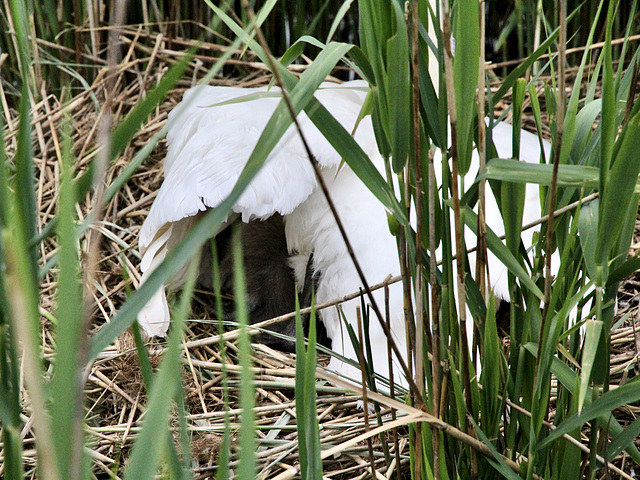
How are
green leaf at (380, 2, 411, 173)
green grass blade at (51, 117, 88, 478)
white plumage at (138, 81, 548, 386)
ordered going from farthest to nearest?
white plumage at (138, 81, 548, 386) < green leaf at (380, 2, 411, 173) < green grass blade at (51, 117, 88, 478)

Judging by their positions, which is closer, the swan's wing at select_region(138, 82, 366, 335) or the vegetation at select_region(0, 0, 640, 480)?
the vegetation at select_region(0, 0, 640, 480)

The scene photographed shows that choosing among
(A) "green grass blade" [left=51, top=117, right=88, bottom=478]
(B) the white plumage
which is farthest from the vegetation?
(B) the white plumage

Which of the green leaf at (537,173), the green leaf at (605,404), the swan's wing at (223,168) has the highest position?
the green leaf at (537,173)

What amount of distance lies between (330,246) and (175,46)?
1.36m

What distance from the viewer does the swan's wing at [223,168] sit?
1.25m

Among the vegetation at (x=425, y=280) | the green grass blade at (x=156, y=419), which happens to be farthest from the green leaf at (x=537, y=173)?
the green grass blade at (x=156, y=419)

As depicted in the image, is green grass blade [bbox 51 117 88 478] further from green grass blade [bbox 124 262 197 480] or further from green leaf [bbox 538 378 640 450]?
green leaf [bbox 538 378 640 450]

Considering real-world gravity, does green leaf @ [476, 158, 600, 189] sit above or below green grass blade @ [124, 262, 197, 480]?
above

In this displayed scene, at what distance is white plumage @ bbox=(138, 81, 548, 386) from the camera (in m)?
1.24

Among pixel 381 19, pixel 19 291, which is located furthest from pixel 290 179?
pixel 19 291

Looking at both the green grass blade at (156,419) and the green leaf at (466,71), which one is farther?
the green leaf at (466,71)

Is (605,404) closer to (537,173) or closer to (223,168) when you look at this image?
(537,173)

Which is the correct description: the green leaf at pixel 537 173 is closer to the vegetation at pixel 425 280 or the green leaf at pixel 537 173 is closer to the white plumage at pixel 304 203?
the vegetation at pixel 425 280

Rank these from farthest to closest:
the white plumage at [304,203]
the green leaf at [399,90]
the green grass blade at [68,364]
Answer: the white plumage at [304,203] < the green leaf at [399,90] < the green grass blade at [68,364]
